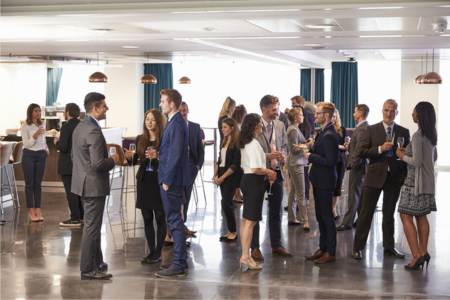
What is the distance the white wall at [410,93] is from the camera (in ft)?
57.7

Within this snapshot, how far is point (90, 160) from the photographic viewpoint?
6.18 m

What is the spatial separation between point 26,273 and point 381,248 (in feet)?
12.3

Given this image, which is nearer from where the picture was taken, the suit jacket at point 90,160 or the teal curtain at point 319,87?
the suit jacket at point 90,160

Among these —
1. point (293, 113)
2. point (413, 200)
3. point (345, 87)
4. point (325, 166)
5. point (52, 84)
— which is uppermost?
point (52, 84)

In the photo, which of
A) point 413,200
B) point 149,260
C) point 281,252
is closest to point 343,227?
point 281,252

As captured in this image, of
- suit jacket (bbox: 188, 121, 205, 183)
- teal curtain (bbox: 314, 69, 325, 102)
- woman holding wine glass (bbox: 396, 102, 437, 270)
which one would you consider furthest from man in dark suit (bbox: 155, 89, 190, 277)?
teal curtain (bbox: 314, 69, 325, 102)

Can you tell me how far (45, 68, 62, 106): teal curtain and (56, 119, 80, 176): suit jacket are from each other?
1276 centimetres

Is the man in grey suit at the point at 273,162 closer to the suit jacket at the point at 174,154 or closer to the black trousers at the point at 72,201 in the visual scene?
the suit jacket at the point at 174,154

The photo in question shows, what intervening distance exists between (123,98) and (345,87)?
20.2ft

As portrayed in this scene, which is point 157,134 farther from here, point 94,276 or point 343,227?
point 343,227

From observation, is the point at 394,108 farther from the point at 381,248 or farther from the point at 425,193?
the point at 381,248

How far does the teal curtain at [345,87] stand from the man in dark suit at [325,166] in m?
12.8

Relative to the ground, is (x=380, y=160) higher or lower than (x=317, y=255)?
higher

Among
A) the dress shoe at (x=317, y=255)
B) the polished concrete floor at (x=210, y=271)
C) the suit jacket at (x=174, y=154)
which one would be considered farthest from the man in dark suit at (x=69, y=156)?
the dress shoe at (x=317, y=255)
